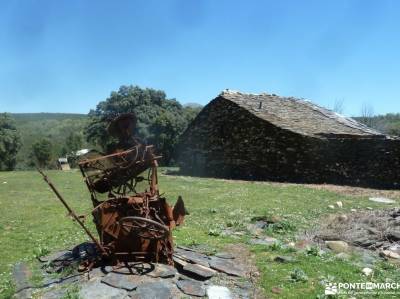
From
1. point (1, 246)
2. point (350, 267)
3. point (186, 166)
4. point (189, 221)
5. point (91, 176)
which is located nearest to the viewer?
point (91, 176)

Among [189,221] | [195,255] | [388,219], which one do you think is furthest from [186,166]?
[195,255]

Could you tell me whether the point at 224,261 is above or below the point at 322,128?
below

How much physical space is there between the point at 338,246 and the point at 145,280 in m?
4.68

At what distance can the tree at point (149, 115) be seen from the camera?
3994 centimetres

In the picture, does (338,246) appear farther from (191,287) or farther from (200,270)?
(191,287)

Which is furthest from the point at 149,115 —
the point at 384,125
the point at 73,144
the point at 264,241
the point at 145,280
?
the point at 384,125

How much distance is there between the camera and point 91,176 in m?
7.62

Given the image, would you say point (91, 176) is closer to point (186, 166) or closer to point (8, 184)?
point (8, 184)

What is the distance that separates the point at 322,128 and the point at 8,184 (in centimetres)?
1709

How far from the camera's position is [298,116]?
2758cm

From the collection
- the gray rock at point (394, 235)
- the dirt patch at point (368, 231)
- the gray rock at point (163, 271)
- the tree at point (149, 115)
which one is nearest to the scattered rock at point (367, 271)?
the dirt patch at point (368, 231)

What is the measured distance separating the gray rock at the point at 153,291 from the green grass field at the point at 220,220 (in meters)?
1.65

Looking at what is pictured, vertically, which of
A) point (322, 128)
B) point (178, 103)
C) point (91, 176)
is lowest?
point (91, 176)

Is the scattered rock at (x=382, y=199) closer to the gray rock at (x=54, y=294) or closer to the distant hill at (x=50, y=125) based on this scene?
the gray rock at (x=54, y=294)
